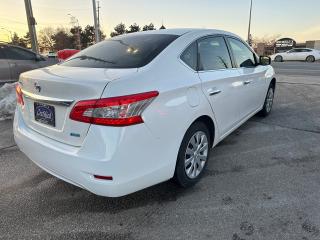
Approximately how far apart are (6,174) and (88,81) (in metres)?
2.02

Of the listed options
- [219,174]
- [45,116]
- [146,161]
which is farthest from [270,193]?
[45,116]

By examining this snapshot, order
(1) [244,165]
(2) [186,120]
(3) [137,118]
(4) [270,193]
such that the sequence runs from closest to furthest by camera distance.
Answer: (3) [137,118], (2) [186,120], (4) [270,193], (1) [244,165]

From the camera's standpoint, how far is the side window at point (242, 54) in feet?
13.6

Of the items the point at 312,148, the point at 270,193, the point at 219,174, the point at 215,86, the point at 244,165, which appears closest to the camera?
the point at 270,193

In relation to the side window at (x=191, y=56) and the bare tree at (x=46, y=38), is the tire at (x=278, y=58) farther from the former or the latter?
the bare tree at (x=46, y=38)

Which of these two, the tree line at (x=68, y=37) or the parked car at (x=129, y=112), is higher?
the parked car at (x=129, y=112)

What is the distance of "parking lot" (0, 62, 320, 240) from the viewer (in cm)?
249

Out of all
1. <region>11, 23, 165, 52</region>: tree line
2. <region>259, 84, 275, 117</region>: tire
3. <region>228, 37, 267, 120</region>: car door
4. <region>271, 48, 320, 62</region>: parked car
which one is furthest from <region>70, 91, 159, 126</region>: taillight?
<region>11, 23, 165, 52</region>: tree line

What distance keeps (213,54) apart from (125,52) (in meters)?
1.10

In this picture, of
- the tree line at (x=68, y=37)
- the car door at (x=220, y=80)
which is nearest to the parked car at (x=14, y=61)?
the car door at (x=220, y=80)

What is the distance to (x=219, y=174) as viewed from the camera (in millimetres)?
3506

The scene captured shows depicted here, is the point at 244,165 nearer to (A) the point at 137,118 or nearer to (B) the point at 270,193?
(B) the point at 270,193

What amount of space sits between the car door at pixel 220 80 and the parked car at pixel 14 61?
6646 millimetres

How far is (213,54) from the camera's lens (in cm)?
353
